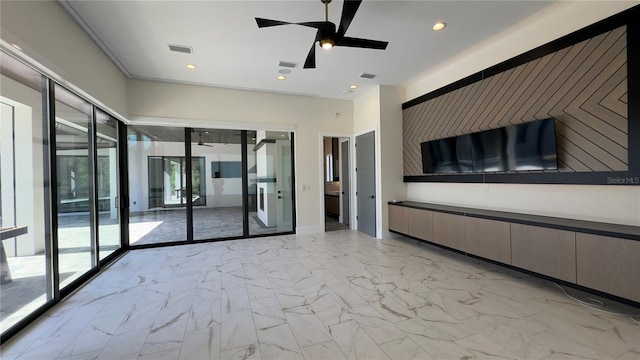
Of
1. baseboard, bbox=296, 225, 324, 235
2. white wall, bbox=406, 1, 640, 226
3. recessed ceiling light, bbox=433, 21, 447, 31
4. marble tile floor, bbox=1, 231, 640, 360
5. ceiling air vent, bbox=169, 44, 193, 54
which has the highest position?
ceiling air vent, bbox=169, 44, 193, 54

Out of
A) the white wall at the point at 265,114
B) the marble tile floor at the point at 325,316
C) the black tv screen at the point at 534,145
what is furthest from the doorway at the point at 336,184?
the black tv screen at the point at 534,145

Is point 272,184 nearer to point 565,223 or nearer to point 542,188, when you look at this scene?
point 542,188

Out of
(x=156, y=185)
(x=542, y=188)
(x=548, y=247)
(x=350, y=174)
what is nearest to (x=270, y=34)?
(x=156, y=185)

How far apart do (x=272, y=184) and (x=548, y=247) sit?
16.1ft

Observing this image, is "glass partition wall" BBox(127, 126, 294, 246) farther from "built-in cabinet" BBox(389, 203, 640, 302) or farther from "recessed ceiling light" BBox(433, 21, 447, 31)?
"recessed ceiling light" BBox(433, 21, 447, 31)

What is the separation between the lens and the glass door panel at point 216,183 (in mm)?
5431

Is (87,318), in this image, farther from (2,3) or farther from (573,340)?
(573,340)

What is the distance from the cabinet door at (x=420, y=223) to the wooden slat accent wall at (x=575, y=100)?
1.63 metres

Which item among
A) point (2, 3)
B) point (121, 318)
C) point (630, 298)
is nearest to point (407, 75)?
point (630, 298)

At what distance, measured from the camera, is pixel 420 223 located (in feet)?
15.2

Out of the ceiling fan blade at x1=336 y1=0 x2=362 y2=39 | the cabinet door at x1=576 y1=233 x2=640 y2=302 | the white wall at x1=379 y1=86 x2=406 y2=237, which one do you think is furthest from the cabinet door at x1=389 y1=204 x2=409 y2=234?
the ceiling fan blade at x1=336 y1=0 x2=362 y2=39

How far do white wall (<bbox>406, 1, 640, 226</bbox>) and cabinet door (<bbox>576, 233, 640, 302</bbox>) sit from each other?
544 millimetres

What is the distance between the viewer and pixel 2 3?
6.49 feet

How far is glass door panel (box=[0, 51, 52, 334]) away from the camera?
2.38m
